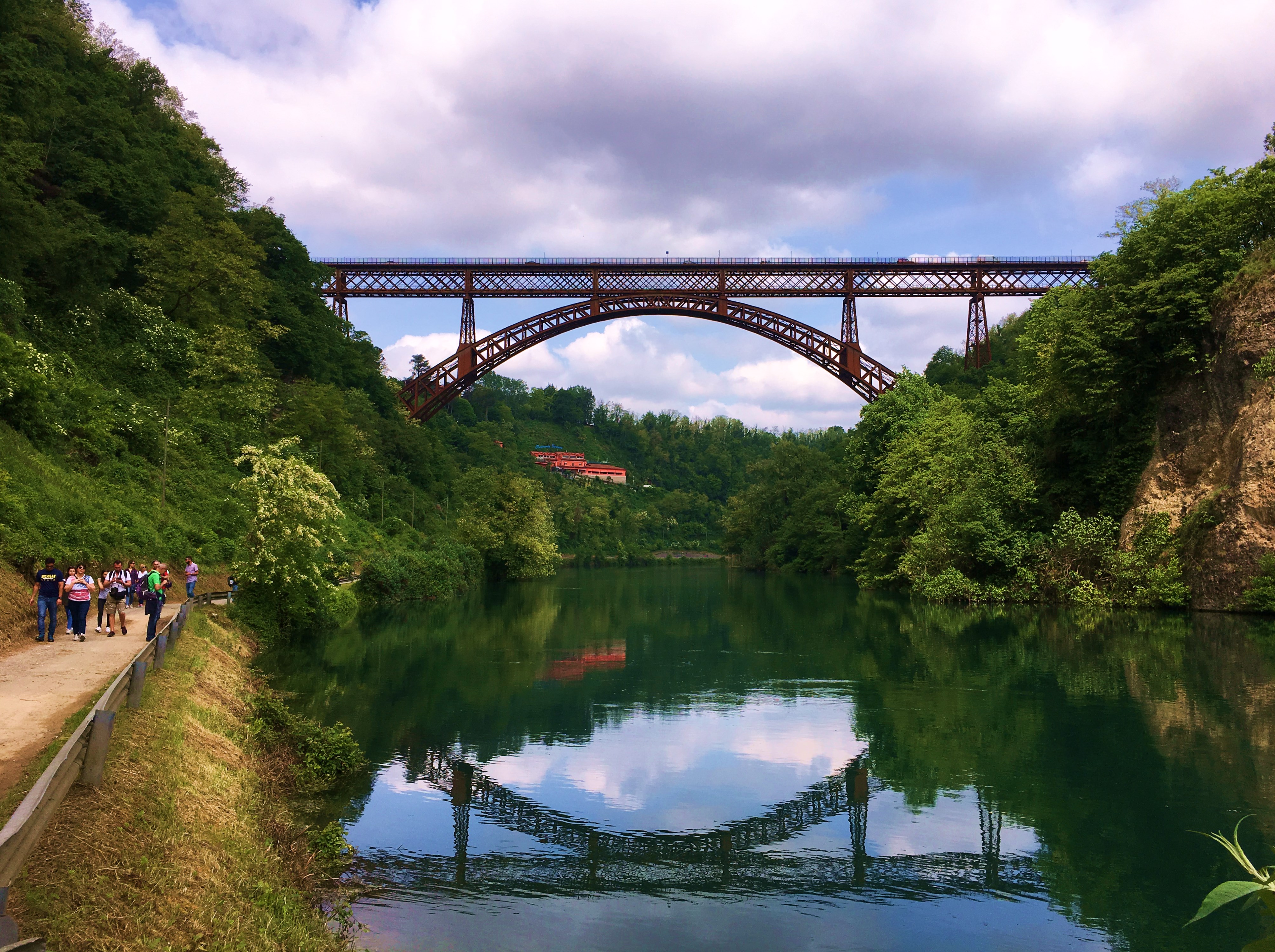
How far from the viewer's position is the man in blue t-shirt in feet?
42.3

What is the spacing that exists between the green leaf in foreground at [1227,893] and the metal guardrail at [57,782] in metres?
3.95

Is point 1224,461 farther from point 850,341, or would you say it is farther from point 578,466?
point 578,466

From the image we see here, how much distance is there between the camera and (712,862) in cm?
803

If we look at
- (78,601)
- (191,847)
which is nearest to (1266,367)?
(191,847)

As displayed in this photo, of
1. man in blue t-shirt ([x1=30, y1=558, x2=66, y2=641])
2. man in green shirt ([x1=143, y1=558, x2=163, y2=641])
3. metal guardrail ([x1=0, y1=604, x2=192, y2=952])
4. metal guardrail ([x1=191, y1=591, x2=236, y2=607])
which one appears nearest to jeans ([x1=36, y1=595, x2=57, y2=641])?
man in blue t-shirt ([x1=30, y1=558, x2=66, y2=641])

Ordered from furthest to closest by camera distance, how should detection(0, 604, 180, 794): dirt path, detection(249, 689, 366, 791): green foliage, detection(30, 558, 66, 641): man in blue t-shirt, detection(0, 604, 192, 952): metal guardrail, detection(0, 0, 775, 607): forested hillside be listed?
detection(0, 0, 775, 607): forested hillside < detection(30, 558, 66, 641): man in blue t-shirt < detection(249, 689, 366, 791): green foliage < detection(0, 604, 180, 794): dirt path < detection(0, 604, 192, 952): metal guardrail

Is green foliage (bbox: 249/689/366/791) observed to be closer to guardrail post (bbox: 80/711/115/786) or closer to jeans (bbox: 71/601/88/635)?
jeans (bbox: 71/601/88/635)

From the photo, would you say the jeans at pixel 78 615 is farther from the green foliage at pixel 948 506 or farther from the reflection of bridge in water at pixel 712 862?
the green foliage at pixel 948 506

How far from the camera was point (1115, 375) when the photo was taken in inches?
1060

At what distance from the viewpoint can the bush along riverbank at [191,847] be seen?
4789 millimetres

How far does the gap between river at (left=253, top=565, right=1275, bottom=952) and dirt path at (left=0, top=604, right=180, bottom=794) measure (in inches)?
106

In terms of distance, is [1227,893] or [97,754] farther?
[97,754]

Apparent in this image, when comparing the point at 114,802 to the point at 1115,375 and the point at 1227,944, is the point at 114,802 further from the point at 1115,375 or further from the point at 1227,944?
the point at 1115,375

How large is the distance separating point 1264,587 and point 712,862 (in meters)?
19.6
